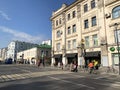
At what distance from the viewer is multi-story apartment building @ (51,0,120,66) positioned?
2546 centimetres

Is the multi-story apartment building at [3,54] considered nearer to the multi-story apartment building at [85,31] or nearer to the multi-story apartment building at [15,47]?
the multi-story apartment building at [15,47]

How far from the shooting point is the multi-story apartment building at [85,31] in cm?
2546

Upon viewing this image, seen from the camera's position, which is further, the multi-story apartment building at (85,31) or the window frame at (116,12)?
the multi-story apartment building at (85,31)

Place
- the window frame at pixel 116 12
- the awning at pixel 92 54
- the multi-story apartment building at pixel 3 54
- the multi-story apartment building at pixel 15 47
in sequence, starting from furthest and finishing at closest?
the multi-story apartment building at pixel 3 54 < the multi-story apartment building at pixel 15 47 < the awning at pixel 92 54 < the window frame at pixel 116 12

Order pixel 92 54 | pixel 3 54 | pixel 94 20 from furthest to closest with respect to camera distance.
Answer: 1. pixel 3 54
2. pixel 94 20
3. pixel 92 54

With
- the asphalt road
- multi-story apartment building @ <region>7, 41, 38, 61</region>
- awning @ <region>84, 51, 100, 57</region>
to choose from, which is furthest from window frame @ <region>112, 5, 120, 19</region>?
multi-story apartment building @ <region>7, 41, 38, 61</region>

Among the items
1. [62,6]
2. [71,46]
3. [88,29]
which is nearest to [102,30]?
[88,29]

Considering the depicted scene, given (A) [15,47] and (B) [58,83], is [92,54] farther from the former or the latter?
(A) [15,47]

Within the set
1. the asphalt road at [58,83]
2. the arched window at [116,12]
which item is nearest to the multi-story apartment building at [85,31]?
the arched window at [116,12]

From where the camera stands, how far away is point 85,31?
3098 centimetres

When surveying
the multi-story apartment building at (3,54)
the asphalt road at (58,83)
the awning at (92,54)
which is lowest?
the asphalt road at (58,83)

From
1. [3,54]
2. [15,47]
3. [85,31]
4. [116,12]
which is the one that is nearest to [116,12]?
[116,12]

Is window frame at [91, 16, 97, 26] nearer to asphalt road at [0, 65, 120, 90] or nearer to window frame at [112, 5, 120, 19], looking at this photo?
window frame at [112, 5, 120, 19]

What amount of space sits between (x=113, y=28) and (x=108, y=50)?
370 cm
